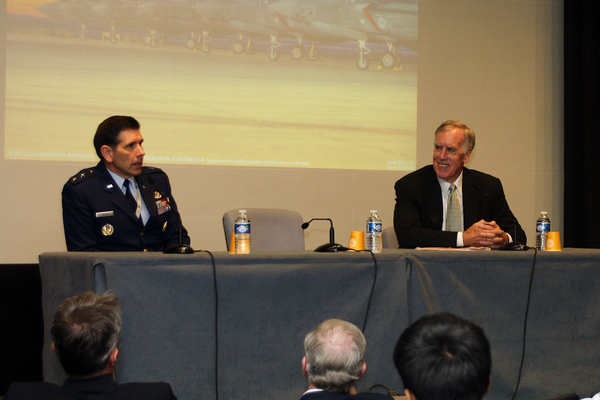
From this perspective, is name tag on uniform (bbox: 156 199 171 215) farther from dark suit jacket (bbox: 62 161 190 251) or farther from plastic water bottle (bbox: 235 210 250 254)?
plastic water bottle (bbox: 235 210 250 254)

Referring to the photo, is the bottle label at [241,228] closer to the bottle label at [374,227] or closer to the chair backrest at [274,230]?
the bottle label at [374,227]

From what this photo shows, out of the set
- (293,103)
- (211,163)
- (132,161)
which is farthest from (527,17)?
(132,161)

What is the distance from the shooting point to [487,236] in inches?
96.3

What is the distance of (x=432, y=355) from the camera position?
1.00 meters

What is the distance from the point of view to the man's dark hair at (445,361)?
38.5 inches

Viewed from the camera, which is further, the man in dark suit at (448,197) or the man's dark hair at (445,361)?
the man in dark suit at (448,197)

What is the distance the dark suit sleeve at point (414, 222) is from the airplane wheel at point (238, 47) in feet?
5.39

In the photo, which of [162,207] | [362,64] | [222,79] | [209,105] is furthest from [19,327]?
[362,64]

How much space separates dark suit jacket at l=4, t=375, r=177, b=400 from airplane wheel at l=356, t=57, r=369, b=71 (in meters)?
3.21

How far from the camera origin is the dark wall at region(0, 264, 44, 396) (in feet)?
9.95

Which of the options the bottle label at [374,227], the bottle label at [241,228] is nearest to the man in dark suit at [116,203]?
the bottle label at [241,228]

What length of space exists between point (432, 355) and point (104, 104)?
314 cm

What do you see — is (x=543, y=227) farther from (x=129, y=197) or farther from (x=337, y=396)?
(x=129, y=197)

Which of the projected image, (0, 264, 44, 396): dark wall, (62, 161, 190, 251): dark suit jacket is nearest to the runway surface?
the projected image
